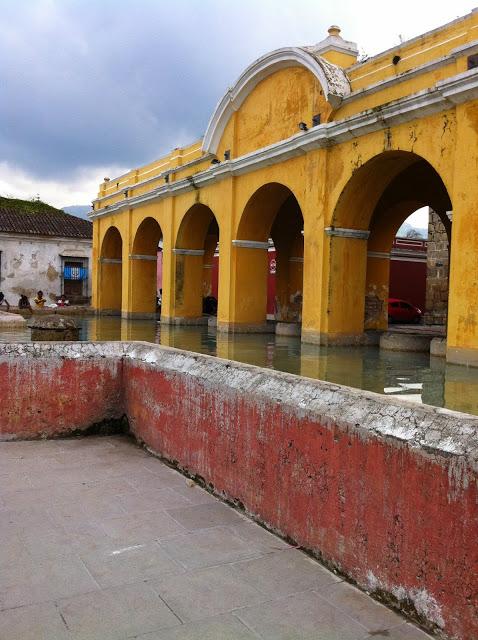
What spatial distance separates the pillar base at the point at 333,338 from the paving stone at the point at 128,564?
26.2ft

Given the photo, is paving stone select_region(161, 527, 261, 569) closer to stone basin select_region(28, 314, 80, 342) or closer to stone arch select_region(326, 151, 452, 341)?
stone basin select_region(28, 314, 80, 342)

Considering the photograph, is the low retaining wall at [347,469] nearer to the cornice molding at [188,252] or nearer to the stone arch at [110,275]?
the cornice molding at [188,252]

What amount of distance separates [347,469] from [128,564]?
4.12 ft

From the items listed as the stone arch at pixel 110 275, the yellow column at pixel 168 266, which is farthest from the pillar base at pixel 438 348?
the stone arch at pixel 110 275

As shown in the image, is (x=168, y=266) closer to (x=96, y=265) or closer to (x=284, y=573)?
(x=96, y=265)

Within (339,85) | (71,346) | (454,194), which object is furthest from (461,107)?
(71,346)

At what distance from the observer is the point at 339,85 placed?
10.6m

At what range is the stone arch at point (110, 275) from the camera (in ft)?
76.3

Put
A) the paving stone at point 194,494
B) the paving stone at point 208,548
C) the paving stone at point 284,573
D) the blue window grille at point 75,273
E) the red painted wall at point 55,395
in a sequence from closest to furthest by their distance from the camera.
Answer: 1. the paving stone at point 284,573
2. the paving stone at point 208,548
3. the paving stone at point 194,494
4. the red painted wall at point 55,395
5. the blue window grille at point 75,273

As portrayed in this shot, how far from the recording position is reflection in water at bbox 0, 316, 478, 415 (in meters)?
6.16

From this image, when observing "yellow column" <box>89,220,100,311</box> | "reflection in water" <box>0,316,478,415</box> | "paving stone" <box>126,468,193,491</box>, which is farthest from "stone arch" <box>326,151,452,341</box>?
"yellow column" <box>89,220,100,311</box>

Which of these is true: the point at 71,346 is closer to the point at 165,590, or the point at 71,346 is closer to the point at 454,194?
the point at 165,590

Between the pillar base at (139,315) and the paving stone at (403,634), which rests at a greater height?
the pillar base at (139,315)

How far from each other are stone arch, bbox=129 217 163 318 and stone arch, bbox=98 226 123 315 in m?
3.28
